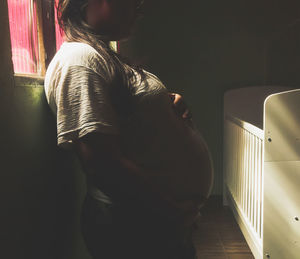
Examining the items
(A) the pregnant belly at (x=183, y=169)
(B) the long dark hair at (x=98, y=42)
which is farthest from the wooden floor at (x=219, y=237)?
(B) the long dark hair at (x=98, y=42)

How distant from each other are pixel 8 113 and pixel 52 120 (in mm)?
235

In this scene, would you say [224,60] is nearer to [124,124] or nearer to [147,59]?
[147,59]

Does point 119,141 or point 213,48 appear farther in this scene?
point 213,48

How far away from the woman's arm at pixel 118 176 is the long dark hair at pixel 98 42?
0.31ft

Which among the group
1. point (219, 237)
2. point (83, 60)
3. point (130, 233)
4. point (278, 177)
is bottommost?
point (219, 237)

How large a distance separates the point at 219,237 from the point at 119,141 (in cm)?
167

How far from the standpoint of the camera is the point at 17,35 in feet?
2.46

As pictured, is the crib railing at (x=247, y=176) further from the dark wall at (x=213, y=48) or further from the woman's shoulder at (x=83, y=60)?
the woman's shoulder at (x=83, y=60)

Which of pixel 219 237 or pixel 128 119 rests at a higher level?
pixel 128 119

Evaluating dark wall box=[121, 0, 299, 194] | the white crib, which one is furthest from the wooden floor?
dark wall box=[121, 0, 299, 194]

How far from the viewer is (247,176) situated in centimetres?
176

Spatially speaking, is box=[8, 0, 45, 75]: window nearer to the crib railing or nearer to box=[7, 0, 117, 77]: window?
box=[7, 0, 117, 77]: window

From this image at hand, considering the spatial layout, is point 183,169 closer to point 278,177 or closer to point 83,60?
point 83,60

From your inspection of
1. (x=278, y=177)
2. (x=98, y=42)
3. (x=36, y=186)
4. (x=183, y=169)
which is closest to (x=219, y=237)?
(x=278, y=177)
